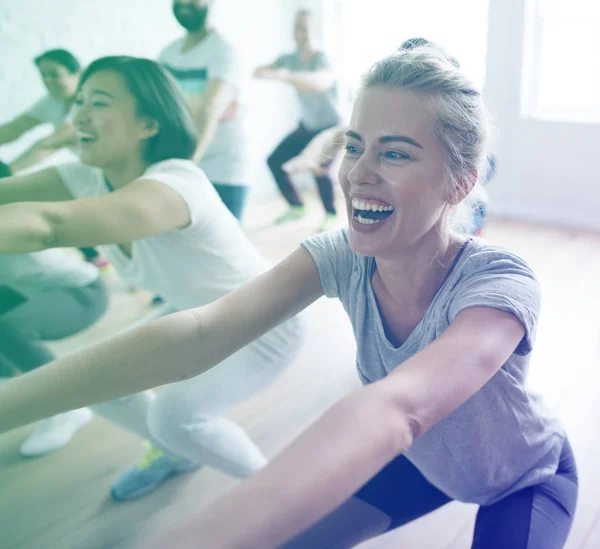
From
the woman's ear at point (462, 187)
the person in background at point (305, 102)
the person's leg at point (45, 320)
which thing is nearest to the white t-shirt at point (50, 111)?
the person's leg at point (45, 320)

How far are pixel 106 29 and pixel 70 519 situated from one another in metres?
1.12

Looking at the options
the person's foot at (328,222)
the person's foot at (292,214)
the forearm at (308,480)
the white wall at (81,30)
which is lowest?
the person's foot at (328,222)

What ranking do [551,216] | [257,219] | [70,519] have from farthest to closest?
1. [551,216]
2. [257,219]
3. [70,519]

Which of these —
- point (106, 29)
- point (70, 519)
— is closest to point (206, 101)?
point (106, 29)

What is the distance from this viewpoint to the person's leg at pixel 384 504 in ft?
2.92

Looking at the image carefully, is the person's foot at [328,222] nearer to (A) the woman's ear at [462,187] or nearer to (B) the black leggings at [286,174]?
(B) the black leggings at [286,174]

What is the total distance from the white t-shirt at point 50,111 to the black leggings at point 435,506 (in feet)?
2.88

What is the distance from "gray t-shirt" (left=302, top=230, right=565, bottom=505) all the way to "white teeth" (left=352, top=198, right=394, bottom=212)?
4.3 inches

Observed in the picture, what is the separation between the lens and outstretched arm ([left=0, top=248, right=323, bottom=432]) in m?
0.76

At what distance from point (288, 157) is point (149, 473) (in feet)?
6.56

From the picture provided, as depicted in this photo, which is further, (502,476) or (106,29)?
(106,29)

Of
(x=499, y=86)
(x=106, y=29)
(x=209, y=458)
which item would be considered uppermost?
(x=106, y=29)

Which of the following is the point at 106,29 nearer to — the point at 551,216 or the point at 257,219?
the point at 257,219

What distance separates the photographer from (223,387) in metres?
1.18
